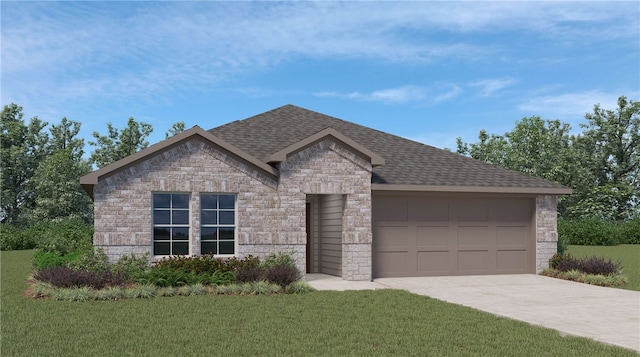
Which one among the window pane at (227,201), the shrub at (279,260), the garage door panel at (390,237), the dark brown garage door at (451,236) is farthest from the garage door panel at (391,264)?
the window pane at (227,201)

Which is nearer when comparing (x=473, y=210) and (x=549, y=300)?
(x=549, y=300)

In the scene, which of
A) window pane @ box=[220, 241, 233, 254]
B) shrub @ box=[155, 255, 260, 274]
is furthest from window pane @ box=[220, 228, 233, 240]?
shrub @ box=[155, 255, 260, 274]

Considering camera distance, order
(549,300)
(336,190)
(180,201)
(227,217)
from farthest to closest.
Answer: (336,190) < (227,217) < (180,201) < (549,300)

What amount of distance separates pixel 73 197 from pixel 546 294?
133ft

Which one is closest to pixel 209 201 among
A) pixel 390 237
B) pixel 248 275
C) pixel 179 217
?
pixel 179 217

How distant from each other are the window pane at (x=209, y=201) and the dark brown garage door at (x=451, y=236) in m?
5.05

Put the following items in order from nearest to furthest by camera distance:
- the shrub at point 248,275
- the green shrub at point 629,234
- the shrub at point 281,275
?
1. the shrub at point 281,275
2. the shrub at point 248,275
3. the green shrub at point 629,234

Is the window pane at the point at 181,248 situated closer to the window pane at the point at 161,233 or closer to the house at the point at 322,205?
the house at the point at 322,205

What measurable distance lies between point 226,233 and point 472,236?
827 centimetres

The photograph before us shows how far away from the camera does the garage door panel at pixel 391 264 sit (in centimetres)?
2017

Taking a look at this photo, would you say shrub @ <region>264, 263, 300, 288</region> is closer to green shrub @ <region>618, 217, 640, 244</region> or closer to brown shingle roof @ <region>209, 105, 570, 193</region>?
brown shingle roof @ <region>209, 105, 570, 193</region>

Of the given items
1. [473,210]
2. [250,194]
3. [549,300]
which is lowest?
[549,300]

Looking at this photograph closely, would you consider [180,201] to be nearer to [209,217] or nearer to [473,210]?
[209,217]

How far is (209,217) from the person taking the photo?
18094mm
